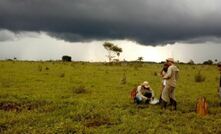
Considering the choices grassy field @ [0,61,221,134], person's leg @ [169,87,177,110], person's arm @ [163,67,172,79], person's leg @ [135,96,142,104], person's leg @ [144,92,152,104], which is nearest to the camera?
grassy field @ [0,61,221,134]

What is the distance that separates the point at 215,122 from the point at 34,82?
57.1 feet

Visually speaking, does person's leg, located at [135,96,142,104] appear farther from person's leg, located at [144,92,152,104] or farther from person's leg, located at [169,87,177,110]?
person's leg, located at [169,87,177,110]

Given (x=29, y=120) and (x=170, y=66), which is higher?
(x=170, y=66)

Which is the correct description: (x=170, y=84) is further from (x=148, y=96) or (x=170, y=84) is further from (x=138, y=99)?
(x=148, y=96)

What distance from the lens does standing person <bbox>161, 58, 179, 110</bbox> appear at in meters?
20.0

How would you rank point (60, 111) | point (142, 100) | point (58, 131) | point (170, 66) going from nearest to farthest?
point (58, 131) < point (60, 111) < point (170, 66) < point (142, 100)

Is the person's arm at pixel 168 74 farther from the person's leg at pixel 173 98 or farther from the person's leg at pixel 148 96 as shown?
the person's leg at pixel 148 96

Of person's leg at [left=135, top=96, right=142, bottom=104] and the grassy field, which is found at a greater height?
person's leg at [left=135, top=96, right=142, bottom=104]

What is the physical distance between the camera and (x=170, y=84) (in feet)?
65.7

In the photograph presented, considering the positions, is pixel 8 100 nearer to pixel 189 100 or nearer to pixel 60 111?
pixel 60 111

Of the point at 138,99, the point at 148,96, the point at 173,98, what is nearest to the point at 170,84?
the point at 173,98

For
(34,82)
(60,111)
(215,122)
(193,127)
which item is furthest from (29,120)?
(34,82)

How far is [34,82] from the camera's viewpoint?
31969 mm

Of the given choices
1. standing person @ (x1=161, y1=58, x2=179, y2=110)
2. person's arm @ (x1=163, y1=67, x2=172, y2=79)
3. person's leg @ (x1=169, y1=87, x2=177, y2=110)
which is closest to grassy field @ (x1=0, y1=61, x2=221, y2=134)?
person's leg @ (x1=169, y1=87, x2=177, y2=110)
